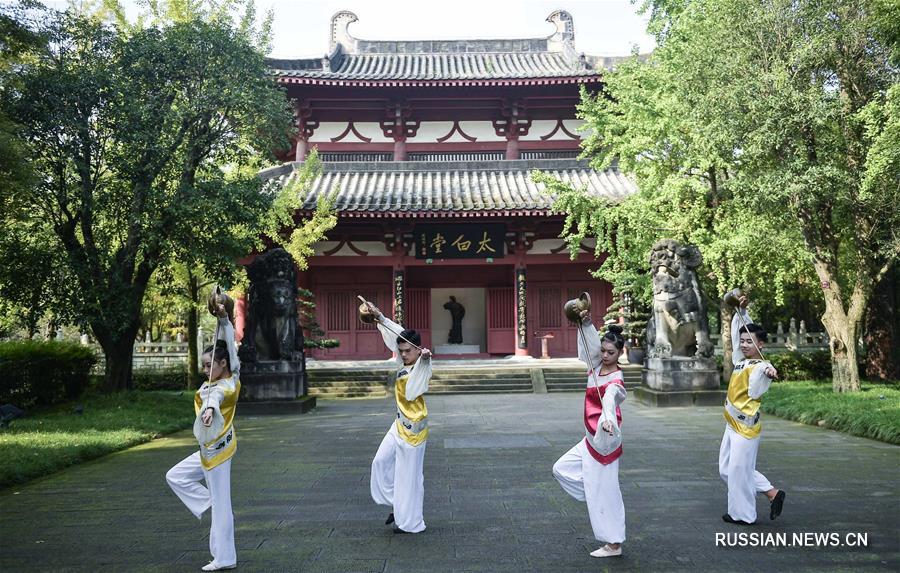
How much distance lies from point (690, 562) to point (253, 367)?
29.7ft

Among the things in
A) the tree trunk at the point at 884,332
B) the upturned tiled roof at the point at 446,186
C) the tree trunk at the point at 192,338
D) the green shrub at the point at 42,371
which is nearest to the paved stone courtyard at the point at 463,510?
the green shrub at the point at 42,371

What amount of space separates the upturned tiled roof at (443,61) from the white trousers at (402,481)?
1518 centimetres

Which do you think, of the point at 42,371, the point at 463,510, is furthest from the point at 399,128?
the point at 463,510

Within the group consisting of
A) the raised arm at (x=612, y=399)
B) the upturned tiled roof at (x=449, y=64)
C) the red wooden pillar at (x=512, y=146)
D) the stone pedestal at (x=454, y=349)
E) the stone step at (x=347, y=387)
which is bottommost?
the stone step at (x=347, y=387)

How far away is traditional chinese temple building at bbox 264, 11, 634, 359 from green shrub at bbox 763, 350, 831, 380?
490cm

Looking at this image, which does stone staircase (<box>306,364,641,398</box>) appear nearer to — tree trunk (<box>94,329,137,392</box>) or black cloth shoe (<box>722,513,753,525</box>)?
tree trunk (<box>94,329,137,392</box>)

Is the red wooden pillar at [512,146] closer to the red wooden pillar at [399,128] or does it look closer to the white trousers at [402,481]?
the red wooden pillar at [399,128]

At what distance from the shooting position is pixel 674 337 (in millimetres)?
11727

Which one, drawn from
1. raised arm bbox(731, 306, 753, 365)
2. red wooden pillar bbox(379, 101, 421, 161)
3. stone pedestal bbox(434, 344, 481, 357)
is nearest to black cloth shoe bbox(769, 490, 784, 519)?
raised arm bbox(731, 306, 753, 365)

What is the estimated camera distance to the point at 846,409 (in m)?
9.20

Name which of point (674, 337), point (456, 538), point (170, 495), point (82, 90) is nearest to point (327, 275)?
point (82, 90)

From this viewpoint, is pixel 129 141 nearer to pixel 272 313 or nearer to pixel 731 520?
pixel 272 313

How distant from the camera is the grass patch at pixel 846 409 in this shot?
8.15 metres

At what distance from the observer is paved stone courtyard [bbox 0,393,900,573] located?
3.87m
